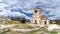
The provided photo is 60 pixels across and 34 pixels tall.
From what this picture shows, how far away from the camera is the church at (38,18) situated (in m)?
7.80

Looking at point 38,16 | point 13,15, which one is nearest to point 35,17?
point 38,16

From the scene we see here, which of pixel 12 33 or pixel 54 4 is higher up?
pixel 54 4

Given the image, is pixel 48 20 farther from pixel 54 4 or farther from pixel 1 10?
pixel 1 10

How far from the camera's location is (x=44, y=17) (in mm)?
7840

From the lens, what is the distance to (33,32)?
7793 mm

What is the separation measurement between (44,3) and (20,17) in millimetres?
933

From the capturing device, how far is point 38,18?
7.86m

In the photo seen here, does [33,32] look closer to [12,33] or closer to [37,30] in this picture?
[37,30]

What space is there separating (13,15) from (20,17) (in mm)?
245

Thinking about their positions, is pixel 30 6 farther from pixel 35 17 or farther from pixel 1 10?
pixel 1 10

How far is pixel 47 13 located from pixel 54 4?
384 millimetres

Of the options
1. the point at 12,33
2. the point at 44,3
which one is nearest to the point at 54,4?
the point at 44,3

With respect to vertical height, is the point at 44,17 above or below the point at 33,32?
above

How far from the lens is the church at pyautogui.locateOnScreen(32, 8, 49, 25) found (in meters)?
7.80
